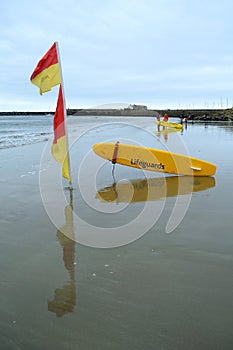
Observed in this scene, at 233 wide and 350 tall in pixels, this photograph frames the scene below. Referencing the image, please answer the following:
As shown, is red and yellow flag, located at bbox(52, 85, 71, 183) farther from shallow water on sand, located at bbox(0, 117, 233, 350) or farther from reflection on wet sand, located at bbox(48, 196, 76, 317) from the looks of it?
reflection on wet sand, located at bbox(48, 196, 76, 317)

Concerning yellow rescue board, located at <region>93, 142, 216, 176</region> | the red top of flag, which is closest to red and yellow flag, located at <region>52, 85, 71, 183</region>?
the red top of flag

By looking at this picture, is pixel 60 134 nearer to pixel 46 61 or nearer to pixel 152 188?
pixel 46 61

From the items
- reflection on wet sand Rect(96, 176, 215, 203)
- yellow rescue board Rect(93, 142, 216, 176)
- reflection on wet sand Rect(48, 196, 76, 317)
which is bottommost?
reflection on wet sand Rect(48, 196, 76, 317)

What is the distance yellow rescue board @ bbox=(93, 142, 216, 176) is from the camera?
30.8 feet

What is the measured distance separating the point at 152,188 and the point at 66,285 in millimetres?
4932

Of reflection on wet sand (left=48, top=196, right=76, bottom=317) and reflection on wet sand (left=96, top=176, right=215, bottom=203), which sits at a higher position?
reflection on wet sand (left=96, top=176, right=215, bottom=203)

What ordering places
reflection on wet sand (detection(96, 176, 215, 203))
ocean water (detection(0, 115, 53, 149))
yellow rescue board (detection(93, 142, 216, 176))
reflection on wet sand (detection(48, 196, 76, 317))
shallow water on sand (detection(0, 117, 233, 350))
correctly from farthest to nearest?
ocean water (detection(0, 115, 53, 149))
yellow rescue board (detection(93, 142, 216, 176))
reflection on wet sand (detection(96, 176, 215, 203))
reflection on wet sand (detection(48, 196, 76, 317))
shallow water on sand (detection(0, 117, 233, 350))

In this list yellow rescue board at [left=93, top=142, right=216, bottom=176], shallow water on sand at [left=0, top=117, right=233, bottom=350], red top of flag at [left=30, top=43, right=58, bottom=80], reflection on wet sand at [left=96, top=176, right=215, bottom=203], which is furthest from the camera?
yellow rescue board at [left=93, top=142, right=216, bottom=176]

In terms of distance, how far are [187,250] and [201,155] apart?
381 inches

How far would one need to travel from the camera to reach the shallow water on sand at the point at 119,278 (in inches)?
111

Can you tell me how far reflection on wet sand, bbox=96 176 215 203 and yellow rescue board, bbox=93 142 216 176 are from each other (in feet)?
0.78

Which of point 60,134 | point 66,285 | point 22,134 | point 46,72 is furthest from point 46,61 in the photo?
point 22,134

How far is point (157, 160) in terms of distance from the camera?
9477 mm

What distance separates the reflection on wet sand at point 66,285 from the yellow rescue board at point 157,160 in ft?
15.2
